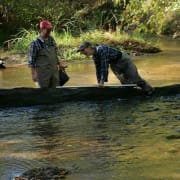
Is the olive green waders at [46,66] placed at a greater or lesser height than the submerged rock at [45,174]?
greater

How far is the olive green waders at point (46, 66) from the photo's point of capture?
1034 cm

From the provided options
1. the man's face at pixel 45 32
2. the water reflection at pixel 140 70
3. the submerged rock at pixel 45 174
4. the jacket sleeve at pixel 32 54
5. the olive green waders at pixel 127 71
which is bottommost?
the water reflection at pixel 140 70

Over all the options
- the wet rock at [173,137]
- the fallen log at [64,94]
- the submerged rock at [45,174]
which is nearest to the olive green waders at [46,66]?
the fallen log at [64,94]

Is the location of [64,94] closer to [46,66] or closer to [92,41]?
[46,66]

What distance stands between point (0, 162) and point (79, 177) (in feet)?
4.27

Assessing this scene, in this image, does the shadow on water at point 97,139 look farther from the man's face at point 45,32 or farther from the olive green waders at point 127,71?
the man's face at point 45,32

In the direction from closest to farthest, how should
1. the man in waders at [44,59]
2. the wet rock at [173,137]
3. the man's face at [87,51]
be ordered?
1. the wet rock at [173,137]
2. the man's face at [87,51]
3. the man in waders at [44,59]

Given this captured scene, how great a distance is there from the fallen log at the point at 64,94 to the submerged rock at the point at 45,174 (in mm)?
3915

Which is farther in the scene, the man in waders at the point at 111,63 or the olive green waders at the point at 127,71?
the olive green waders at the point at 127,71

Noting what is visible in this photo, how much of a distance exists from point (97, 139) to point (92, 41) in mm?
15110

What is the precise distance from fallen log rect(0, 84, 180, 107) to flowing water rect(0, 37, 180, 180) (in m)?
0.16

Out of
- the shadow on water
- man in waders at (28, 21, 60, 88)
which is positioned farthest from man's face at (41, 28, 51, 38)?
the shadow on water

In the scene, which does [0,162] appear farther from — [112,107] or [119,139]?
[112,107]

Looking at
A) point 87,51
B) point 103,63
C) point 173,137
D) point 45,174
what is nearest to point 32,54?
point 87,51
